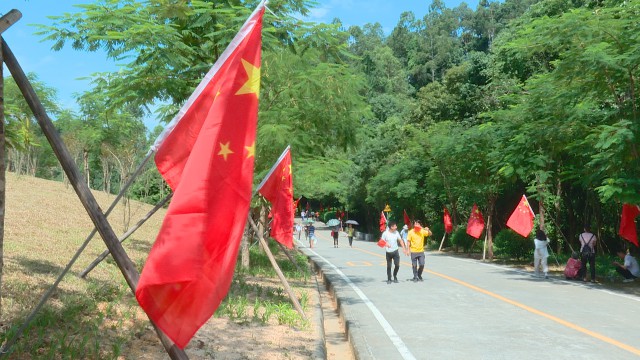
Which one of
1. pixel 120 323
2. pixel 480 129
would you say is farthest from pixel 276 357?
pixel 480 129

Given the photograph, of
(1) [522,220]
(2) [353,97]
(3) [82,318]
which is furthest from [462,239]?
(3) [82,318]

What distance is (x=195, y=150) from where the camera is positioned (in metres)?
3.93

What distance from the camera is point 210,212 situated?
3.81 metres

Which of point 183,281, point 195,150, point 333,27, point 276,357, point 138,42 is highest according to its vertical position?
point 333,27

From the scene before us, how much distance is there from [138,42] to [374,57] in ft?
345

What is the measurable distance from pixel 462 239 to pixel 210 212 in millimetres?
34371

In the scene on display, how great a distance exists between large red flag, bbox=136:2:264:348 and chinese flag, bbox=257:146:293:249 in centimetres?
747

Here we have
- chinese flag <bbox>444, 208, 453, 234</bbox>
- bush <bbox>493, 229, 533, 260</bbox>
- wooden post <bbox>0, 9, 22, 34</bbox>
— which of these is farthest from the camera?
chinese flag <bbox>444, 208, 453, 234</bbox>

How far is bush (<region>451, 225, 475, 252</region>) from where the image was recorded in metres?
36.4

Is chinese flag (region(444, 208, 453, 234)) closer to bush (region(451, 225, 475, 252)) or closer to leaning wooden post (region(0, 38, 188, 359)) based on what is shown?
bush (region(451, 225, 475, 252))

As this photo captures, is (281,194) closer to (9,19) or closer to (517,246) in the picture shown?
(9,19)

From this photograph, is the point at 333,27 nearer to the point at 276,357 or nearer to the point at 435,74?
the point at 276,357

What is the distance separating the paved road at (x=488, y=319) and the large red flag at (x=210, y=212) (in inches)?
190

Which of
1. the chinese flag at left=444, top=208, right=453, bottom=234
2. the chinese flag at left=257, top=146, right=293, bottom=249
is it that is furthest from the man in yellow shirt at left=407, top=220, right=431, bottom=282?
the chinese flag at left=444, top=208, right=453, bottom=234
